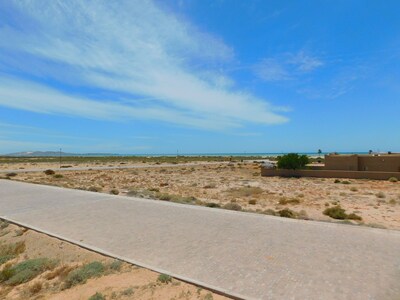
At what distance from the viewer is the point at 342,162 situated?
126 ft

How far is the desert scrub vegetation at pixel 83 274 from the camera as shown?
Answer: 6582 millimetres

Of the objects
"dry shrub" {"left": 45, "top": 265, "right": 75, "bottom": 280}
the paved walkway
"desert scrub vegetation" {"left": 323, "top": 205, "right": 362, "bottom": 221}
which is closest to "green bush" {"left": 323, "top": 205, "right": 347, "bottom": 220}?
"desert scrub vegetation" {"left": 323, "top": 205, "right": 362, "bottom": 221}

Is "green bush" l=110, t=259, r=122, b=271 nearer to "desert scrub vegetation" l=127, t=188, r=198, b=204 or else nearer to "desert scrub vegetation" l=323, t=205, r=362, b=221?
"desert scrub vegetation" l=127, t=188, r=198, b=204

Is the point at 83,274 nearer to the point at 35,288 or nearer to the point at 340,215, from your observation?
the point at 35,288

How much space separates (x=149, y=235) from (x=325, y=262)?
478 cm

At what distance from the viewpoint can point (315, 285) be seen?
5.63 m

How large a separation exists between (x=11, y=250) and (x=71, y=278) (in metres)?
3.33

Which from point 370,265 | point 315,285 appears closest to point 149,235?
point 315,285

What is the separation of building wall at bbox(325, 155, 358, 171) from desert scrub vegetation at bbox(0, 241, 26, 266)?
37.0 meters

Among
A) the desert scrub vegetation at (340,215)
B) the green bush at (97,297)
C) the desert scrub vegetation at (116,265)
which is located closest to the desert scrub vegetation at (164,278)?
the green bush at (97,297)

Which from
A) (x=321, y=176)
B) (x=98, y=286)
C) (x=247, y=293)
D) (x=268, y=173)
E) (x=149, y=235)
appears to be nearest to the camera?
(x=247, y=293)

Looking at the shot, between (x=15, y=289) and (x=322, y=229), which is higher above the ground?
(x=322, y=229)

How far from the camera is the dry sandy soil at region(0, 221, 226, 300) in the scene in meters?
5.88

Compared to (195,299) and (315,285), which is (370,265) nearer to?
(315,285)
